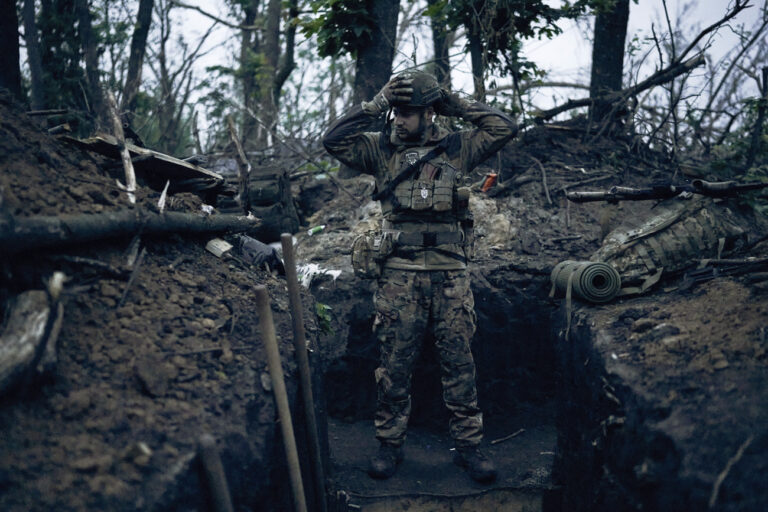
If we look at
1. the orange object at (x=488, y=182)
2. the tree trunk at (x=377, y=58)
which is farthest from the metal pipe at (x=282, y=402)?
the tree trunk at (x=377, y=58)

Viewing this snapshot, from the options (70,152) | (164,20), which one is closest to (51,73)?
(164,20)

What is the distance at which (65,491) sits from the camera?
5.43 feet

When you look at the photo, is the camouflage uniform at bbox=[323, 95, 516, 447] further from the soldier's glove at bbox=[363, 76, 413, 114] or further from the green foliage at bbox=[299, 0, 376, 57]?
the green foliage at bbox=[299, 0, 376, 57]

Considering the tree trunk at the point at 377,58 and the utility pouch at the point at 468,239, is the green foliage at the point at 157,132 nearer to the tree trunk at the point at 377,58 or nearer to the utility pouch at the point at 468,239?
the tree trunk at the point at 377,58

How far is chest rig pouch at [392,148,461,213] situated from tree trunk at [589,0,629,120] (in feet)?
14.5

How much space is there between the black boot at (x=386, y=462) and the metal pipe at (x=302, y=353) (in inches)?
44.8

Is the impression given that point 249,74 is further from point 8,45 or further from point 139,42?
point 8,45

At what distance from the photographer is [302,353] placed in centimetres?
261

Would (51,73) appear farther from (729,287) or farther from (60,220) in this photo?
(729,287)

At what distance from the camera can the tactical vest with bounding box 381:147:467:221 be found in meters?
3.75

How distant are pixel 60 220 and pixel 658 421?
262 cm

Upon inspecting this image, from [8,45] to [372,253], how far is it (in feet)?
12.6

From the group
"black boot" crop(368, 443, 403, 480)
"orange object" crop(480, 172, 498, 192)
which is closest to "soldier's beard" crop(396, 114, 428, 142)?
"orange object" crop(480, 172, 498, 192)

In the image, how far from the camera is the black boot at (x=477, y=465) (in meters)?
3.80
